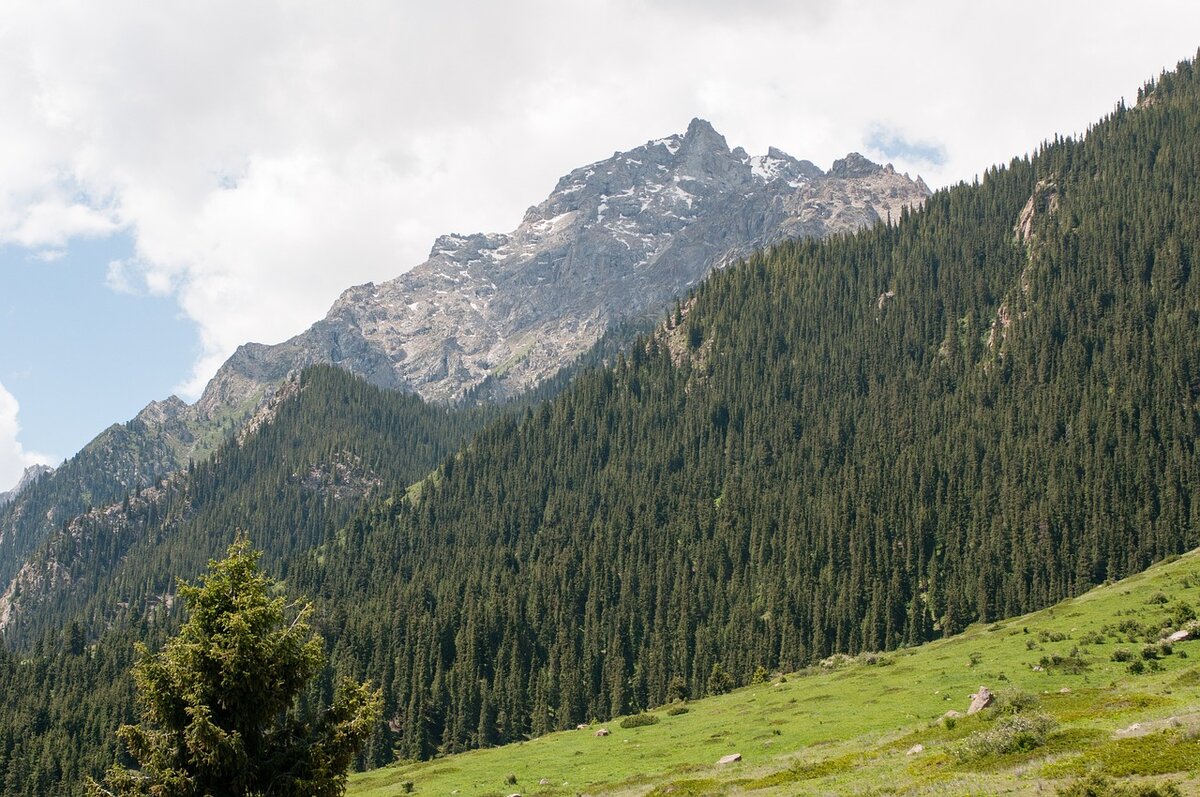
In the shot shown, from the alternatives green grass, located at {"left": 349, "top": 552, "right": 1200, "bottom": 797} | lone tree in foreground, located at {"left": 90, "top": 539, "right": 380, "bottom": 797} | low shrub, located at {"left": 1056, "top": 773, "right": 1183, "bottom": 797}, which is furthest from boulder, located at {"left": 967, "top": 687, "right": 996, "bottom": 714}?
lone tree in foreground, located at {"left": 90, "top": 539, "right": 380, "bottom": 797}

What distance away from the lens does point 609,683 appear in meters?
168

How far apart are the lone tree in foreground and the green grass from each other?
2260 cm

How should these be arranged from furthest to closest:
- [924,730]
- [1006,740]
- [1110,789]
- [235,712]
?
[924,730], [1006,740], [235,712], [1110,789]

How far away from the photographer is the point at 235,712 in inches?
1428

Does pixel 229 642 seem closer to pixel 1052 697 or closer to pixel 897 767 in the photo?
pixel 897 767

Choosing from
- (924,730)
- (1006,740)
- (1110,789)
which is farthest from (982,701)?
(1110,789)

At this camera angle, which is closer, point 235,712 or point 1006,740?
point 235,712

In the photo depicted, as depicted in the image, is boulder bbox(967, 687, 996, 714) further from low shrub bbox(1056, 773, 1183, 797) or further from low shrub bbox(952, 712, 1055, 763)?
low shrub bbox(1056, 773, 1183, 797)

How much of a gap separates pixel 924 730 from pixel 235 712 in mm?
41327

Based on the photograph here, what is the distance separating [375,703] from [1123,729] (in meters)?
34.9

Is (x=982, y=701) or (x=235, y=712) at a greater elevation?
(x=235, y=712)

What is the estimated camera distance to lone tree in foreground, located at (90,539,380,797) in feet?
115

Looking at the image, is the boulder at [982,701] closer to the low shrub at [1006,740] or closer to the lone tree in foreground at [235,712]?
the low shrub at [1006,740]

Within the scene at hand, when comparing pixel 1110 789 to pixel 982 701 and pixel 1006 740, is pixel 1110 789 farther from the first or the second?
pixel 982 701
